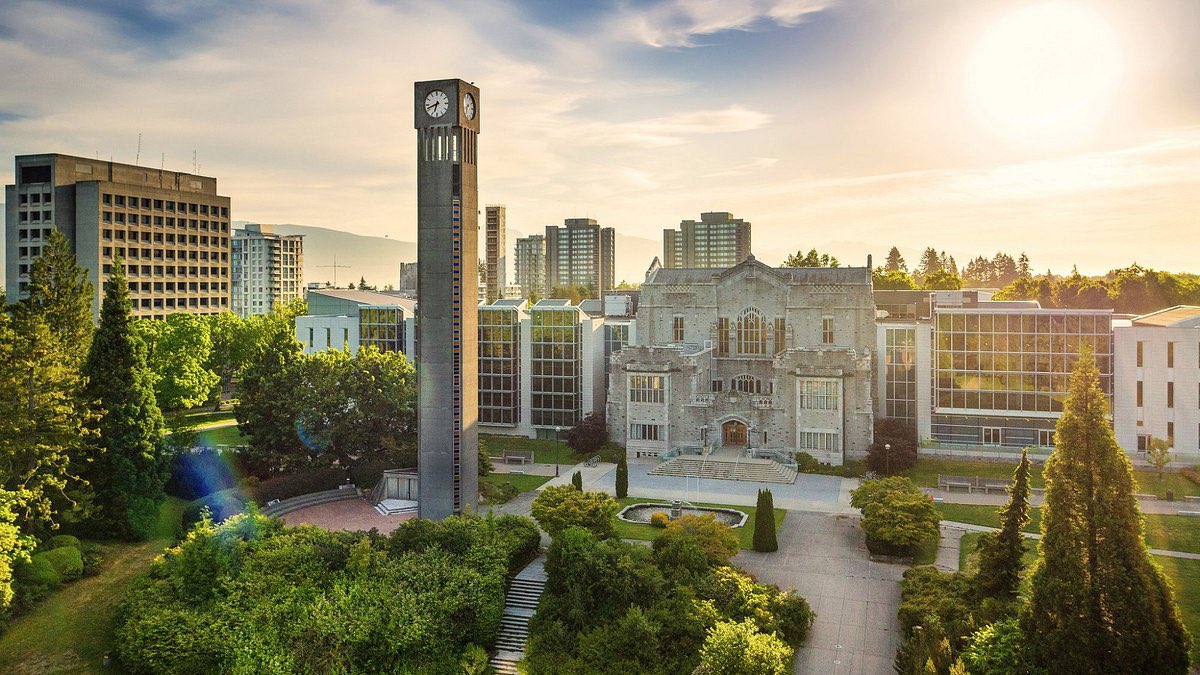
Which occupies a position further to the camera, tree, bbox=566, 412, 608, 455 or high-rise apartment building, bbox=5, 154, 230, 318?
high-rise apartment building, bbox=5, 154, 230, 318

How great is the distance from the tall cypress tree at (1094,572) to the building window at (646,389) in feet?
136

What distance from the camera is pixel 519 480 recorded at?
196 ft

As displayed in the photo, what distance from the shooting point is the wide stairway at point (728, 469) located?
2349 inches

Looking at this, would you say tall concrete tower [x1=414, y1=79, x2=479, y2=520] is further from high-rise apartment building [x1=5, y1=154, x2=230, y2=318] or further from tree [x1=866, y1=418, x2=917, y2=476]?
high-rise apartment building [x1=5, y1=154, x2=230, y2=318]

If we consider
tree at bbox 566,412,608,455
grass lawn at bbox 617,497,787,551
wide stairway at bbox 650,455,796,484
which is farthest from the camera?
tree at bbox 566,412,608,455

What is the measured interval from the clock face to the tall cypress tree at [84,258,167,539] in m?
19.1

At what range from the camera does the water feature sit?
1928 inches

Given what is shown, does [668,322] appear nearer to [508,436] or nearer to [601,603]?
[508,436]

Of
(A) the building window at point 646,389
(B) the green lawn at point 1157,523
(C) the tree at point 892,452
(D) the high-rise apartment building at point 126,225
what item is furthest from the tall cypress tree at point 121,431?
(D) the high-rise apartment building at point 126,225

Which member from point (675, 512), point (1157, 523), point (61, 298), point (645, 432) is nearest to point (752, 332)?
point (645, 432)

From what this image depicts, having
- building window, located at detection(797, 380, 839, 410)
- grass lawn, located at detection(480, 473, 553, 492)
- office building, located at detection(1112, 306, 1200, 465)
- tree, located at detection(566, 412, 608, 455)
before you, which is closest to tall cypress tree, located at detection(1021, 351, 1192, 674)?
grass lawn, located at detection(480, 473, 553, 492)

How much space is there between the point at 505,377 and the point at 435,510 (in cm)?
3132

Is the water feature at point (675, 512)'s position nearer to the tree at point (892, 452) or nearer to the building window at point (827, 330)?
the tree at point (892, 452)

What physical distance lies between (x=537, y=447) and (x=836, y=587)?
36.5 metres
